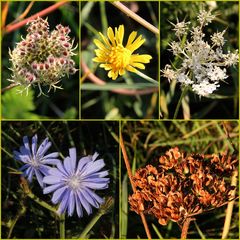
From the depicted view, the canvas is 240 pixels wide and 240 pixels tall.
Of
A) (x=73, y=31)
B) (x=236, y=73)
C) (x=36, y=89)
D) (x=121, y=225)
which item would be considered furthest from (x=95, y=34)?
(x=121, y=225)

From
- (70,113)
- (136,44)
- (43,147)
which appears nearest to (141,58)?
(136,44)

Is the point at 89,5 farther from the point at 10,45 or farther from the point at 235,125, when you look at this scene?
the point at 235,125

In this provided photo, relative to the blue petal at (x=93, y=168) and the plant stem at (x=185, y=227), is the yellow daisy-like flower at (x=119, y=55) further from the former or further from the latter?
the plant stem at (x=185, y=227)

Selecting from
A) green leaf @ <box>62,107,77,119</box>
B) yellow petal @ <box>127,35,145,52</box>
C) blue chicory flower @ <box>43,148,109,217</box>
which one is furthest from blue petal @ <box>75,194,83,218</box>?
yellow petal @ <box>127,35,145,52</box>

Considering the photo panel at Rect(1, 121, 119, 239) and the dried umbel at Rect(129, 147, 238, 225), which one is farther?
the photo panel at Rect(1, 121, 119, 239)

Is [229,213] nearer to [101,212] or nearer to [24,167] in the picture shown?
[101,212]

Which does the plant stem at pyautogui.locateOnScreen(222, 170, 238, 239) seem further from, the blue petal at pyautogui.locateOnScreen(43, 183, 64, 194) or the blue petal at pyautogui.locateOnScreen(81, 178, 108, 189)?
the blue petal at pyautogui.locateOnScreen(43, 183, 64, 194)
